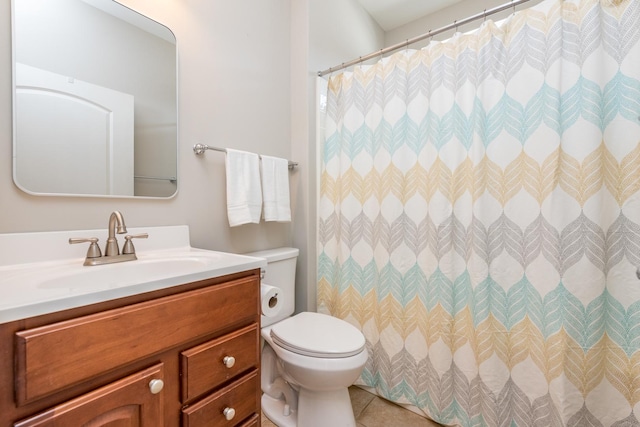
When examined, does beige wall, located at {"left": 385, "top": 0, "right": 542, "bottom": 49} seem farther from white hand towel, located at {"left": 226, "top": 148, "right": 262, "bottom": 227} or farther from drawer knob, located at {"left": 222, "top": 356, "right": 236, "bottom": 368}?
drawer knob, located at {"left": 222, "top": 356, "right": 236, "bottom": 368}

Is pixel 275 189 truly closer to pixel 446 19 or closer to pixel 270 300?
pixel 270 300

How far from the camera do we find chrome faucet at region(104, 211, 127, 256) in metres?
0.96

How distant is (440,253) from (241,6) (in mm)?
1640

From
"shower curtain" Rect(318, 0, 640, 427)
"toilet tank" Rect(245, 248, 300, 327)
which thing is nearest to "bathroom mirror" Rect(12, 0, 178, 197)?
"toilet tank" Rect(245, 248, 300, 327)

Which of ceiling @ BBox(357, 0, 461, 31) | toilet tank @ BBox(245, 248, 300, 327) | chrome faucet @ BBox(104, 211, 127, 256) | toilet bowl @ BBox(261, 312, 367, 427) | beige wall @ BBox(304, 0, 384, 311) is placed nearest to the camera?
chrome faucet @ BBox(104, 211, 127, 256)

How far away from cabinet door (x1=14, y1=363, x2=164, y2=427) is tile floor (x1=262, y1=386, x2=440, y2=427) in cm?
92

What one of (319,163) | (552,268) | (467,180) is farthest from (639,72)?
(319,163)

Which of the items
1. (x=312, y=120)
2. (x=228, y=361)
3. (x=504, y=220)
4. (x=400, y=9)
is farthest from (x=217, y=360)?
(x=400, y=9)

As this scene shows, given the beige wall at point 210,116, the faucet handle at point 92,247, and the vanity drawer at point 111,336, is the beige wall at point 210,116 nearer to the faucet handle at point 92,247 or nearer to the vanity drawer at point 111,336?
the faucet handle at point 92,247

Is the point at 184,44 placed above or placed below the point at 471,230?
above

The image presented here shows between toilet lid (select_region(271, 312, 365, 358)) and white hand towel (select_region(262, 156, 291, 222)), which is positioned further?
white hand towel (select_region(262, 156, 291, 222))

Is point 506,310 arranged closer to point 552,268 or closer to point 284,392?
point 552,268

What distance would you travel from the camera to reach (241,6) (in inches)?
59.1

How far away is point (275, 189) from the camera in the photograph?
157 cm
